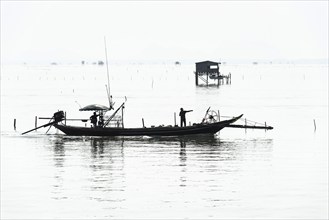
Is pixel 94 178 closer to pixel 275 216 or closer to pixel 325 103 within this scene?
pixel 275 216

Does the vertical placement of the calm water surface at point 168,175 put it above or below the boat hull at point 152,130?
below

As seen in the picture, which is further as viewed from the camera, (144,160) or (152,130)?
(152,130)

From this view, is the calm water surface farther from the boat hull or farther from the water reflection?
the boat hull

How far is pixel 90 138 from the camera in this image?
56.4 metres

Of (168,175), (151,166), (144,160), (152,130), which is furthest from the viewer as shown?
(152,130)

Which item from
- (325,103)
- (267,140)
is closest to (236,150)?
(267,140)

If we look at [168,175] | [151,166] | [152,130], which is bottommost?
[168,175]

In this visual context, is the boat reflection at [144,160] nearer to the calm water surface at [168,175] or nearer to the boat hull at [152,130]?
the calm water surface at [168,175]

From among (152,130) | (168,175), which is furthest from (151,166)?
(152,130)

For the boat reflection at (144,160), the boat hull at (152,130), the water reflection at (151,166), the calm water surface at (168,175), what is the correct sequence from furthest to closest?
the boat hull at (152,130), the boat reflection at (144,160), the water reflection at (151,166), the calm water surface at (168,175)

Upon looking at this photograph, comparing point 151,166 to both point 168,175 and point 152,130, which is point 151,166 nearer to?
point 168,175

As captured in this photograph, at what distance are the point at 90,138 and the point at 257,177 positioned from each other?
2006cm

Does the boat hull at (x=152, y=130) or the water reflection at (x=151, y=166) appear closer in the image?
the water reflection at (x=151, y=166)

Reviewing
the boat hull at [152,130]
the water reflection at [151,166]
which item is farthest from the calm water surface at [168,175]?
the boat hull at [152,130]
